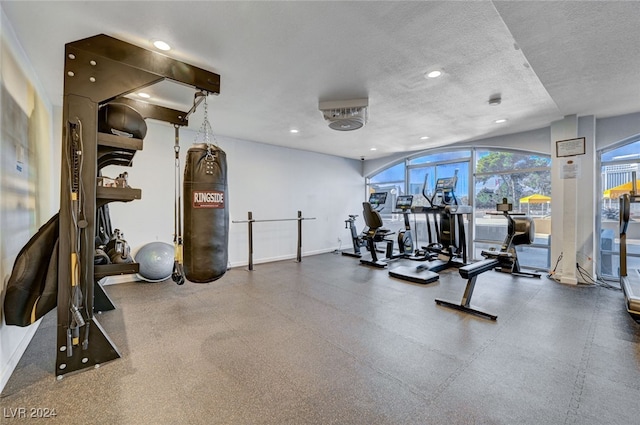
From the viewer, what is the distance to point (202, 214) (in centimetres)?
236

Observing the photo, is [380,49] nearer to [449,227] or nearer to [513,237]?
[449,227]

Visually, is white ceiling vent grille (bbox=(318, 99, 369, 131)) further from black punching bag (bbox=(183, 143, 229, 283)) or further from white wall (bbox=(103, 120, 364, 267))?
white wall (bbox=(103, 120, 364, 267))

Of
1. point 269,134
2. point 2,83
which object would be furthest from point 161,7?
point 269,134

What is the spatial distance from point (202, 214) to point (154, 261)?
9.82 ft

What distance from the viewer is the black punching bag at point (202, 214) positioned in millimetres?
2344

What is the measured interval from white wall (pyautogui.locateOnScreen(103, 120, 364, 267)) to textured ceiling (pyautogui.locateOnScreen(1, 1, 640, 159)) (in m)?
Answer: 1.53

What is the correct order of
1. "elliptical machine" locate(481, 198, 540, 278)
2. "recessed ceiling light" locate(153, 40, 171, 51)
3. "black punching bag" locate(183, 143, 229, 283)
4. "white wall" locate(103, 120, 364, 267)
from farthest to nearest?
1. "elliptical machine" locate(481, 198, 540, 278)
2. "white wall" locate(103, 120, 364, 267)
3. "recessed ceiling light" locate(153, 40, 171, 51)
4. "black punching bag" locate(183, 143, 229, 283)

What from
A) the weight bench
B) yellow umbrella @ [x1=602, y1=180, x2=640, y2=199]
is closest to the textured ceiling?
yellow umbrella @ [x1=602, y1=180, x2=640, y2=199]

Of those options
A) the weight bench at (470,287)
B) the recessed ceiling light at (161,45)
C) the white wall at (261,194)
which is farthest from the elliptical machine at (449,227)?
the recessed ceiling light at (161,45)

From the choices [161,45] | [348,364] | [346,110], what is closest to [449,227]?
[346,110]

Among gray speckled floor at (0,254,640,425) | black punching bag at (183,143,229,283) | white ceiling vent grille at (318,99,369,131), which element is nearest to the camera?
gray speckled floor at (0,254,640,425)

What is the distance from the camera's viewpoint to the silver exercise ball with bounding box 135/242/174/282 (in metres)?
4.58

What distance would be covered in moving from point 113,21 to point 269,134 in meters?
3.56

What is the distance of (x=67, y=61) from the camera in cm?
215
